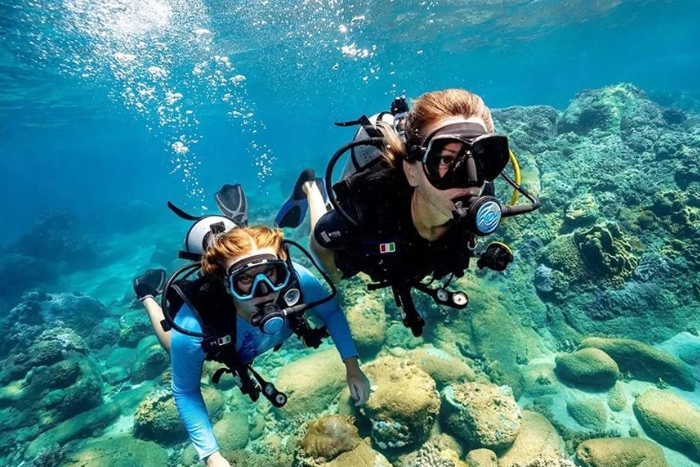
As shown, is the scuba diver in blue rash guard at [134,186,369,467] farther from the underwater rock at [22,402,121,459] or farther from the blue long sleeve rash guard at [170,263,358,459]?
the underwater rock at [22,402,121,459]

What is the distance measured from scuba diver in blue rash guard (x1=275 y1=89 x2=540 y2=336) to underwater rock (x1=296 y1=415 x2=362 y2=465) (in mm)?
2511

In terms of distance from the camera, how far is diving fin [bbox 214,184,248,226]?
20.1ft

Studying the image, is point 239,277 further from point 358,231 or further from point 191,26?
point 191,26

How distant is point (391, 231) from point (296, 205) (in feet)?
8.20

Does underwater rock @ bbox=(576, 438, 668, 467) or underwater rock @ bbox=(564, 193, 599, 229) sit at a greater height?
underwater rock @ bbox=(564, 193, 599, 229)

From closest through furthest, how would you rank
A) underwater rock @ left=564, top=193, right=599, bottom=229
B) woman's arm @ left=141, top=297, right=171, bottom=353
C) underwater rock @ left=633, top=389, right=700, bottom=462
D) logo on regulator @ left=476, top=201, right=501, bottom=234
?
logo on regulator @ left=476, top=201, right=501, bottom=234 → woman's arm @ left=141, top=297, right=171, bottom=353 → underwater rock @ left=633, top=389, right=700, bottom=462 → underwater rock @ left=564, top=193, right=599, bottom=229

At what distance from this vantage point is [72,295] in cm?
1858

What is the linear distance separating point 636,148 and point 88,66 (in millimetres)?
32797

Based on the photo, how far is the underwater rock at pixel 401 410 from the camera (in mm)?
5383

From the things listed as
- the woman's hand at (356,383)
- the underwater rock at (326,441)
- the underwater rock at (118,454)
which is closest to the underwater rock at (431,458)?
the underwater rock at (326,441)

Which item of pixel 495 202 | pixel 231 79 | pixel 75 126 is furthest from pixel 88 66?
pixel 495 202

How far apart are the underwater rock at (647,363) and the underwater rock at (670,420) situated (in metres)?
0.67

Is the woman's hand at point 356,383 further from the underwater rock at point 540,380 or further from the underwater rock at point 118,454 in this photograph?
the underwater rock at point 118,454

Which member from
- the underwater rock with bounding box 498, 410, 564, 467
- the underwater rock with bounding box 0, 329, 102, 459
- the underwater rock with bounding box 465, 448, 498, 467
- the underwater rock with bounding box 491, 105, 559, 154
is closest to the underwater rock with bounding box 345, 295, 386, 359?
the underwater rock with bounding box 465, 448, 498, 467
